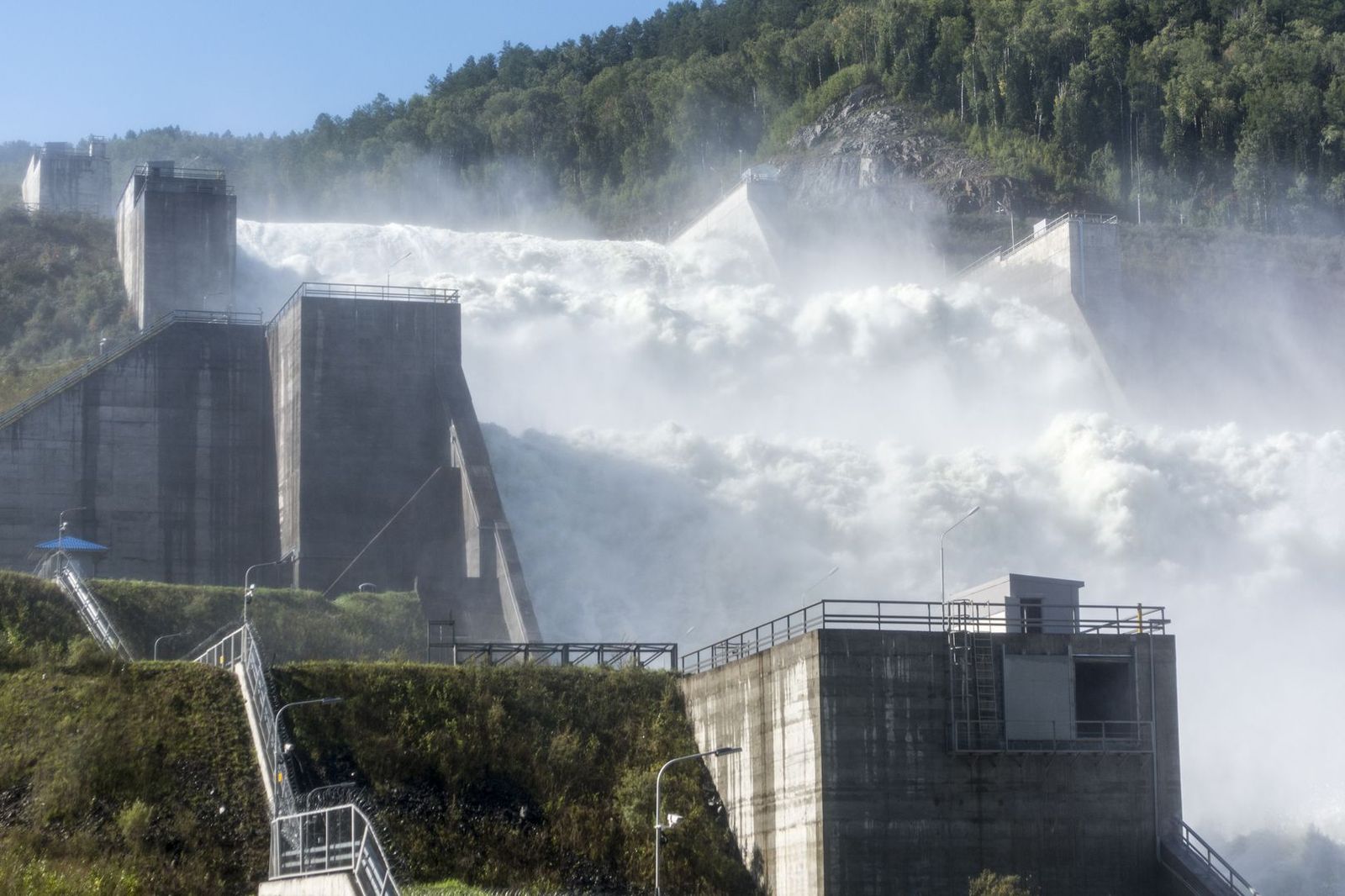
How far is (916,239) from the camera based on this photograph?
89.1 m

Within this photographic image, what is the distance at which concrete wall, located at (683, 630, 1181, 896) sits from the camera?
30.6 metres

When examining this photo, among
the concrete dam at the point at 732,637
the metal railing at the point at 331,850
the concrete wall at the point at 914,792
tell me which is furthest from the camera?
the concrete dam at the point at 732,637

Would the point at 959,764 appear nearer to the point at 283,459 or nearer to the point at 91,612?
the point at 91,612

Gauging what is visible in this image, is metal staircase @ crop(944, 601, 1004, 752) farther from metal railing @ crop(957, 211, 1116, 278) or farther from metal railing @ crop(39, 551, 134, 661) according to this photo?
metal railing @ crop(957, 211, 1116, 278)

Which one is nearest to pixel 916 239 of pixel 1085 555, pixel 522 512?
pixel 1085 555

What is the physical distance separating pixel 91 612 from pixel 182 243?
90.3ft

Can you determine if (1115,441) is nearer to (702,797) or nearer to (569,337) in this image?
(569,337)

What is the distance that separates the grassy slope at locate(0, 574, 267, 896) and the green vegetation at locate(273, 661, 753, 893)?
5.81 feet

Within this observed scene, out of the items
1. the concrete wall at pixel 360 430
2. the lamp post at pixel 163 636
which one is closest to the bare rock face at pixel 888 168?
the concrete wall at pixel 360 430

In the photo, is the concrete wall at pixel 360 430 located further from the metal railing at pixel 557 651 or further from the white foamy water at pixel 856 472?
the metal railing at pixel 557 651

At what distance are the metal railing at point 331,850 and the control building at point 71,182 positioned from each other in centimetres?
5147

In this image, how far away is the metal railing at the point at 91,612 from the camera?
34.5 meters

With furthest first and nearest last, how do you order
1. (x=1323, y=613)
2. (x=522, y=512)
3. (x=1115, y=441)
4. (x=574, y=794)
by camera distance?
1. (x=1115, y=441)
2. (x=1323, y=613)
3. (x=522, y=512)
4. (x=574, y=794)

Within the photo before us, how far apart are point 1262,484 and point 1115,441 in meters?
5.87
